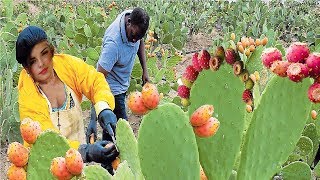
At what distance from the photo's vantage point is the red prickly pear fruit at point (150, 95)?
0.99m

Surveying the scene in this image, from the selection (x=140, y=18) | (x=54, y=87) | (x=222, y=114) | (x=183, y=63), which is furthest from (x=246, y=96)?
(x=183, y=63)

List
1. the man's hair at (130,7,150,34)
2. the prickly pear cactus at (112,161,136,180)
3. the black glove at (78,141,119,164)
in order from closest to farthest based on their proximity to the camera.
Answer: the prickly pear cactus at (112,161,136,180) → the black glove at (78,141,119,164) → the man's hair at (130,7,150,34)

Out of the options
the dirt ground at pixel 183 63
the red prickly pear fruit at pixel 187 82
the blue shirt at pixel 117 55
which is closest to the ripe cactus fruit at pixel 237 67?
the red prickly pear fruit at pixel 187 82

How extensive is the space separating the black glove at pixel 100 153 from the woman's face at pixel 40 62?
0.37m

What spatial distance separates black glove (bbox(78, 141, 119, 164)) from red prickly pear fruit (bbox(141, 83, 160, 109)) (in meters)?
0.60

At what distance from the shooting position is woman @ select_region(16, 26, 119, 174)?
6.46 feet

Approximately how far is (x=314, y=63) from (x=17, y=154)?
62 centimetres

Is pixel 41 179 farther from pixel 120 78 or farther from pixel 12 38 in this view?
pixel 12 38

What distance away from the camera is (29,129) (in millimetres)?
1166

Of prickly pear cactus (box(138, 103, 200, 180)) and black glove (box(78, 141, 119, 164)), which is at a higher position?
prickly pear cactus (box(138, 103, 200, 180))

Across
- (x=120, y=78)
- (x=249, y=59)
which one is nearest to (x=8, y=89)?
(x=120, y=78)

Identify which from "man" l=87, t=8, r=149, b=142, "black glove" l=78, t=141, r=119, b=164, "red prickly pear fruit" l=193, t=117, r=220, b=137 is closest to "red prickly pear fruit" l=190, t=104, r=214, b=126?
"red prickly pear fruit" l=193, t=117, r=220, b=137

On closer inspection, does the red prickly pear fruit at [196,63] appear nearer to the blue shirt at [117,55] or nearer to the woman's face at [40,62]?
the woman's face at [40,62]

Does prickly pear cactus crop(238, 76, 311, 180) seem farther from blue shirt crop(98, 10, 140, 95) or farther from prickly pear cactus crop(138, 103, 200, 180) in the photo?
blue shirt crop(98, 10, 140, 95)
